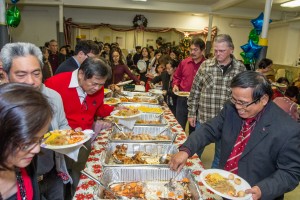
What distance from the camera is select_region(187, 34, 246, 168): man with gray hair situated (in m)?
2.04

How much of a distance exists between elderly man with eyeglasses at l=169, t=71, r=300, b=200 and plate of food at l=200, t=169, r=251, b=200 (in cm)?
4

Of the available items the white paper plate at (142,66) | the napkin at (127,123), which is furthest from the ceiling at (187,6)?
the napkin at (127,123)

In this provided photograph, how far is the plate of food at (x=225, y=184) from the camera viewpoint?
96 cm

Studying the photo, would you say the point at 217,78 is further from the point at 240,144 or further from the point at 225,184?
the point at 225,184

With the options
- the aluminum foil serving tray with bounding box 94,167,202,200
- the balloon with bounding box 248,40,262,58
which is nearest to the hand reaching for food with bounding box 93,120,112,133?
the aluminum foil serving tray with bounding box 94,167,202,200

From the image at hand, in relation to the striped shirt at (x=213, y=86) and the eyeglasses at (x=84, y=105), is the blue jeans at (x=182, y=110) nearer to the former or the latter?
the striped shirt at (x=213, y=86)

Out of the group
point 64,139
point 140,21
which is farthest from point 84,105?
point 140,21

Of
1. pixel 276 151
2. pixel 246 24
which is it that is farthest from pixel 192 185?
pixel 246 24

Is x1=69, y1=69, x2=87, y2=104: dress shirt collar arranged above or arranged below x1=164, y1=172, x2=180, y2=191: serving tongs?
above

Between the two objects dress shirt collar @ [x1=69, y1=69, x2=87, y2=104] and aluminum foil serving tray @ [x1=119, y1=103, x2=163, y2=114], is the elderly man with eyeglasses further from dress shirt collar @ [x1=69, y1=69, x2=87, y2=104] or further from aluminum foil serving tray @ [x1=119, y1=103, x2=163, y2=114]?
aluminum foil serving tray @ [x1=119, y1=103, x2=163, y2=114]

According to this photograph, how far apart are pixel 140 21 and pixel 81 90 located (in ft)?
21.2

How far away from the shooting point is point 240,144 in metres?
1.22

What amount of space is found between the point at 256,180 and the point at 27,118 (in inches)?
40.8

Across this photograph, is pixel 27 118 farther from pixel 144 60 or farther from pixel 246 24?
pixel 246 24
